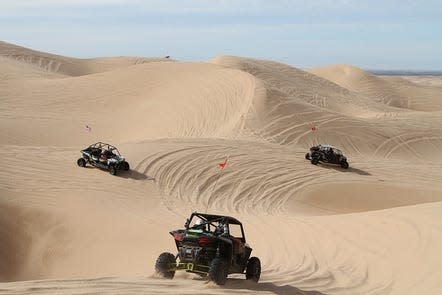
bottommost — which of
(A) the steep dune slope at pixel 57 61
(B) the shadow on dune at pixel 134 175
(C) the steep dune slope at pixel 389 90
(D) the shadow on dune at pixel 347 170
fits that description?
(B) the shadow on dune at pixel 134 175

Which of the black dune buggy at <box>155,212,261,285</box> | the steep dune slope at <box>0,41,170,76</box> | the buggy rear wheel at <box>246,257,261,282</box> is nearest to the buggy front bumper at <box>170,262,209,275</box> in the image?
the black dune buggy at <box>155,212,261,285</box>

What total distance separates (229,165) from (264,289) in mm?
12698

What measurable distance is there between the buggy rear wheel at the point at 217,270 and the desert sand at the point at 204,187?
12cm

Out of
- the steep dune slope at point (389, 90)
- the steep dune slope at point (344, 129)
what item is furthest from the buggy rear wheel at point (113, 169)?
the steep dune slope at point (389, 90)

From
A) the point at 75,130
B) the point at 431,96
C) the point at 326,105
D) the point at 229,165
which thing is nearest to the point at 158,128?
the point at 75,130

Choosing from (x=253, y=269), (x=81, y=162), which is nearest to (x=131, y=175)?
(x=81, y=162)

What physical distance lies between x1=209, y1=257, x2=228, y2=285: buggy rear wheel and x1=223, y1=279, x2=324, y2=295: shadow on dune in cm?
35

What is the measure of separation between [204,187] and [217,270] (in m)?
11.4

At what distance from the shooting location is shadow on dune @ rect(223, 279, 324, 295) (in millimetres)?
8141

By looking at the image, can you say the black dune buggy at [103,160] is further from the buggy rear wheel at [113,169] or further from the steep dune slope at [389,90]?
the steep dune slope at [389,90]

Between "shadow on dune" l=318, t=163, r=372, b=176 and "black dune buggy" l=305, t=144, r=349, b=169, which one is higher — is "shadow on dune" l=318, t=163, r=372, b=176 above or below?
below

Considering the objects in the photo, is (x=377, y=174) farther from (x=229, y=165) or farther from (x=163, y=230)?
(x=163, y=230)

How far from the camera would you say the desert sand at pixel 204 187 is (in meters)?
9.84

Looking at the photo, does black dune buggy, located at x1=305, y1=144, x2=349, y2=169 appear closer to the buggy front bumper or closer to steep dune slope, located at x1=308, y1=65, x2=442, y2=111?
the buggy front bumper
